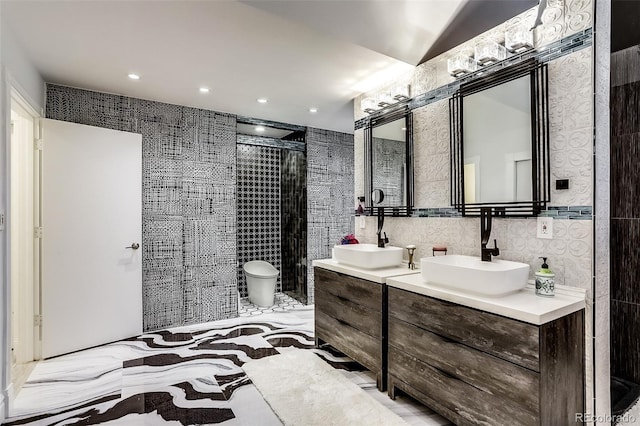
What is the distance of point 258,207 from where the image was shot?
493cm

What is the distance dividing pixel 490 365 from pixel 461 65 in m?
1.82

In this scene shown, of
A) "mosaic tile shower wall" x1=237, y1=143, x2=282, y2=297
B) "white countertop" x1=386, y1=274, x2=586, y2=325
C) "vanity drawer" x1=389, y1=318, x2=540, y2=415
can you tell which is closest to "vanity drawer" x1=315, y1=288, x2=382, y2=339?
"vanity drawer" x1=389, y1=318, x2=540, y2=415

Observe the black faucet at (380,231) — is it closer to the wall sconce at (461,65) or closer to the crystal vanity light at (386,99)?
the crystal vanity light at (386,99)

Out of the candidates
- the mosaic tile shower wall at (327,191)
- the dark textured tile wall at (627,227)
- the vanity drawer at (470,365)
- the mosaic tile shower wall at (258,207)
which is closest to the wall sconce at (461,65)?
the dark textured tile wall at (627,227)

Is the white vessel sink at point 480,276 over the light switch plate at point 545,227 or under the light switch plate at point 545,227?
under

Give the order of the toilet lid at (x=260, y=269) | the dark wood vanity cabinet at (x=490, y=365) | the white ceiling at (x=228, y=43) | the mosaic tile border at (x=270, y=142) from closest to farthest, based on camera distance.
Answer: the dark wood vanity cabinet at (x=490, y=365) < the white ceiling at (x=228, y=43) < the mosaic tile border at (x=270, y=142) < the toilet lid at (x=260, y=269)

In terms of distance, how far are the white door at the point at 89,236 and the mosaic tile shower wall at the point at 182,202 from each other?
0.60 ft

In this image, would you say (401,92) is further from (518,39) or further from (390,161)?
(518,39)

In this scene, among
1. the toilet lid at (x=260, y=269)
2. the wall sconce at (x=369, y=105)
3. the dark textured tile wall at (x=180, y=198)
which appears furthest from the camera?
the toilet lid at (x=260, y=269)

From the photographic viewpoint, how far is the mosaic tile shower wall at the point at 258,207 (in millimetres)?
4789

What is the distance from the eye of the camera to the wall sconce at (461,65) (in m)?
2.19

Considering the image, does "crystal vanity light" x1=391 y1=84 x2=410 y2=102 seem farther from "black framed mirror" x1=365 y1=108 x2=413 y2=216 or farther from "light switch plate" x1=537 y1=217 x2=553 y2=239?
"light switch plate" x1=537 y1=217 x2=553 y2=239

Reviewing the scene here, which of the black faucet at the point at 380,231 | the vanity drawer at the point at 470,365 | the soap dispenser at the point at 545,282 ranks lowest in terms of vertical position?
the vanity drawer at the point at 470,365

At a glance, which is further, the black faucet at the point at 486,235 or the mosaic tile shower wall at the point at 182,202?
the mosaic tile shower wall at the point at 182,202
